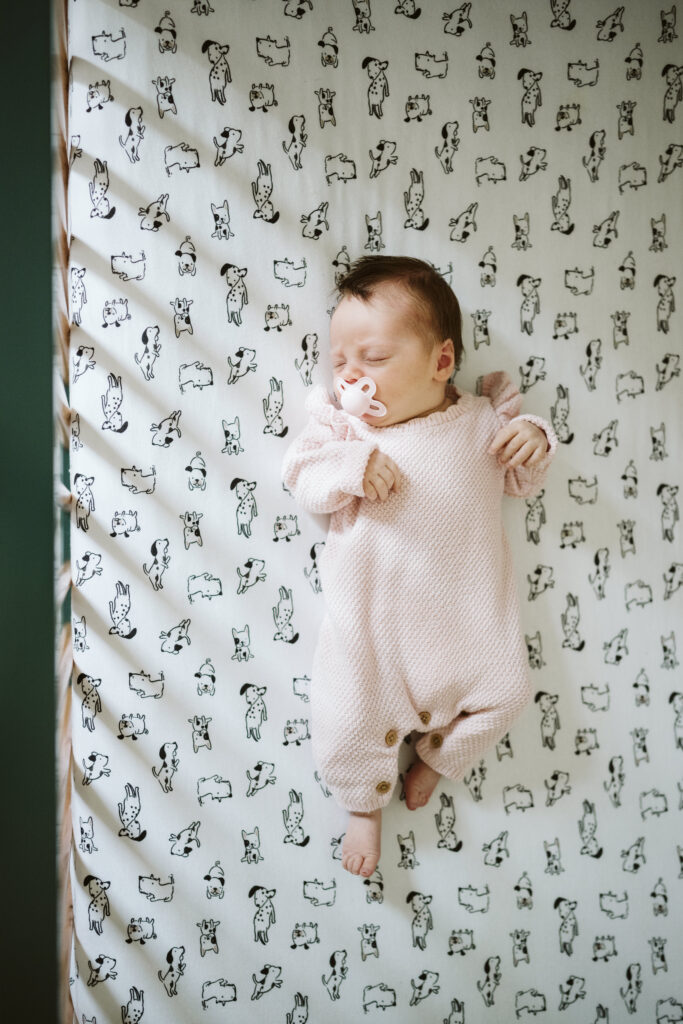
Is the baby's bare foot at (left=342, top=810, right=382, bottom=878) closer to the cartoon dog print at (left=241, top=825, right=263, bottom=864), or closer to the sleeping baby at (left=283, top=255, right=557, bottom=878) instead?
the sleeping baby at (left=283, top=255, right=557, bottom=878)

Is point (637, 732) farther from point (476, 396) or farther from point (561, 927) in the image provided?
point (476, 396)

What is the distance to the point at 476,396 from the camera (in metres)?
1.36

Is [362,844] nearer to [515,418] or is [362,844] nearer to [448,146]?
[515,418]

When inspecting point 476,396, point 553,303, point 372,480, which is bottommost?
point 372,480

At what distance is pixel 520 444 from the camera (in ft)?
4.17

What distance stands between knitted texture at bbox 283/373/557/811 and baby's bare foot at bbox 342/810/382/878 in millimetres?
42

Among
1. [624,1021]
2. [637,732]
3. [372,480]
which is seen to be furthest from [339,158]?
[624,1021]

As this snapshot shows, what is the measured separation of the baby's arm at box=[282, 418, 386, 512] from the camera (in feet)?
3.89

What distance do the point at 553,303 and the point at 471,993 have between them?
1.34 metres

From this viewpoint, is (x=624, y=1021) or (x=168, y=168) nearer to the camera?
(x=168, y=168)

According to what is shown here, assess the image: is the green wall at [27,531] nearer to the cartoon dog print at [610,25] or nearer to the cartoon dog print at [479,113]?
the cartoon dog print at [479,113]

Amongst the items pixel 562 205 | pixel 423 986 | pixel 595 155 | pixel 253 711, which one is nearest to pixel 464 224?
pixel 562 205

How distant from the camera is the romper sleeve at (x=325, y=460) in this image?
1189 millimetres

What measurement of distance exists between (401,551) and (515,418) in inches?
12.9
